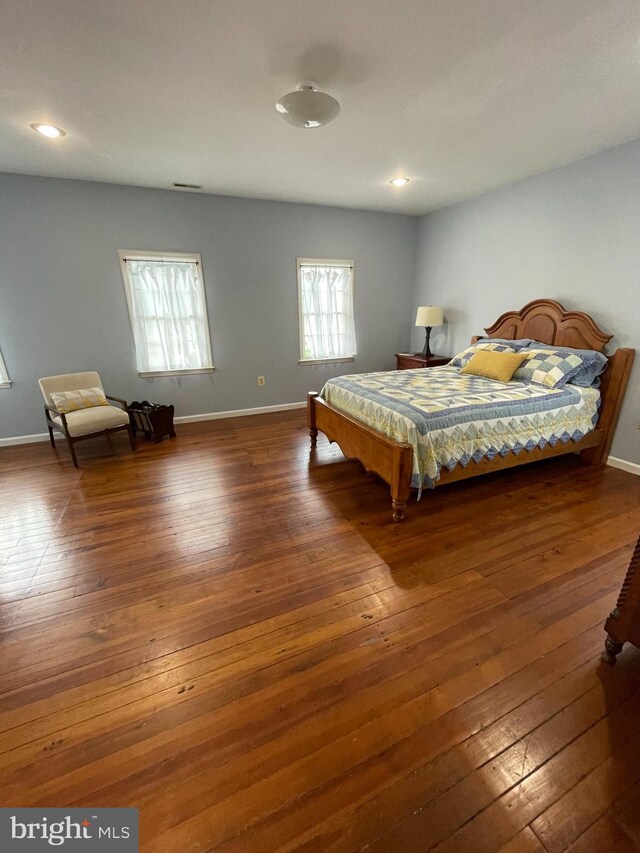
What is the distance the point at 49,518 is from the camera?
2.46 m

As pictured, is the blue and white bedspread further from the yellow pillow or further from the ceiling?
the ceiling

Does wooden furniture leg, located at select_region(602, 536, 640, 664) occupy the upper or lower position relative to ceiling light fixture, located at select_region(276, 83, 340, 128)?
lower

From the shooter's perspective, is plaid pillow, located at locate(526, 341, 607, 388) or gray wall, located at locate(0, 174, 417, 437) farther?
gray wall, located at locate(0, 174, 417, 437)

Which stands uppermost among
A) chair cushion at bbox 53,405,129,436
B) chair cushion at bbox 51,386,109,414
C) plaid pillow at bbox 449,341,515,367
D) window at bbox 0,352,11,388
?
plaid pillow at bbox 449,341,515,367

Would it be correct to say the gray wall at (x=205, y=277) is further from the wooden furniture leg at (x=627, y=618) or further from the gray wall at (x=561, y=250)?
the wooden furniture leg at (x=627, y=618)

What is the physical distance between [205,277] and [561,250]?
371 centimetres

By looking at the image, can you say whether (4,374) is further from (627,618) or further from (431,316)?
(627,618)

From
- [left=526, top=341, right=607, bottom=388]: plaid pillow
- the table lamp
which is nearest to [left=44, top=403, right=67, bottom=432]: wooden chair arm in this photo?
the table lamp

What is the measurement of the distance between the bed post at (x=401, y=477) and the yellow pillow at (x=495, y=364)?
1.62 m

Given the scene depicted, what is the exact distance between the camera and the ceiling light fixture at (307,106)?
1854 mm

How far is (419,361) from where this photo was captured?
4609 mm

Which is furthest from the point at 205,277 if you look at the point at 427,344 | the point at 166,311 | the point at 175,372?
the point at 427,344

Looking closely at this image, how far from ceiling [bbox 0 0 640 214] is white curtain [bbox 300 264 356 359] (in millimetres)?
1451

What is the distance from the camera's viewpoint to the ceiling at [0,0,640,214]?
1528mm
